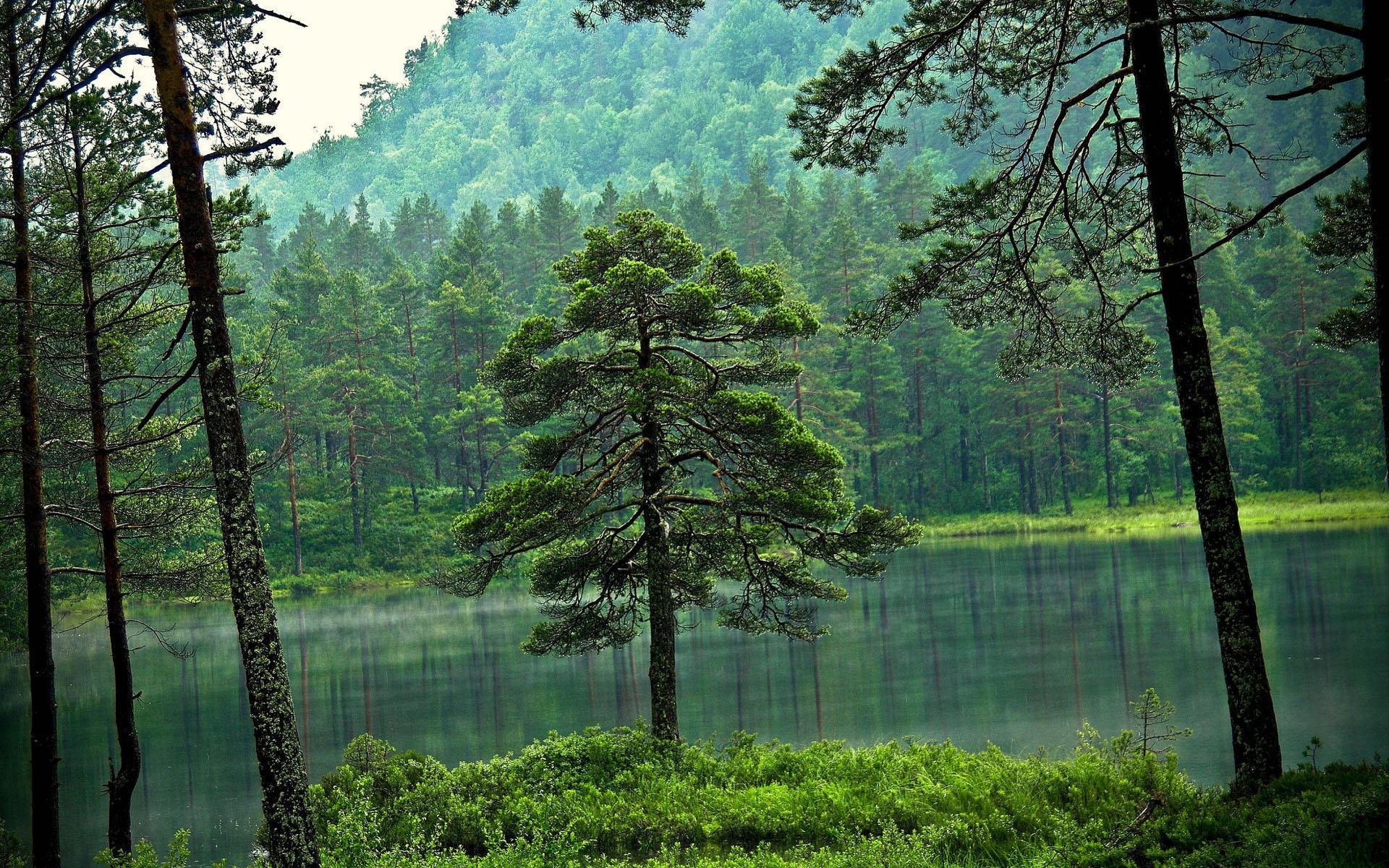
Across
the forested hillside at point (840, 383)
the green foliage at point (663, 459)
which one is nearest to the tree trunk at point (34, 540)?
the green foliage at point (663, 459)

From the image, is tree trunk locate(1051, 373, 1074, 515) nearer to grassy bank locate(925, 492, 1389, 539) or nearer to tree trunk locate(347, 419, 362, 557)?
grassy bank locate(925, 492, 1389, 539)

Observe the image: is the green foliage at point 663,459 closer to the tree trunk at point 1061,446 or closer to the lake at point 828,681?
the lake at point 828,681

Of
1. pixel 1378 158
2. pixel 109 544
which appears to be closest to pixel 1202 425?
pixel 1378 158

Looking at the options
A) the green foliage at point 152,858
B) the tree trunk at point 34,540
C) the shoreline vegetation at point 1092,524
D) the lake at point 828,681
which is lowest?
the lake at point 828,681

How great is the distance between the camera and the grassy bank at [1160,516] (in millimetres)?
48438

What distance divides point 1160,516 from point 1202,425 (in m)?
50.1

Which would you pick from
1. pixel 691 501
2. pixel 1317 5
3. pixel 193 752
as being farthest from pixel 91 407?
pixel 1317 5

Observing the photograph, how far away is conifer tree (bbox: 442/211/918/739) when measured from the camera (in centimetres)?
1527

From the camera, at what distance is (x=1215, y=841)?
777cm

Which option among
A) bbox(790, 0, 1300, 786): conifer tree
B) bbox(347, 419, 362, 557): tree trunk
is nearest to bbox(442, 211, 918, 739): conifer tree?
bbox(790, 0, 1300, 786): conifer tree

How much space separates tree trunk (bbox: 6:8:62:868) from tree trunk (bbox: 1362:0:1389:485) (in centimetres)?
1294

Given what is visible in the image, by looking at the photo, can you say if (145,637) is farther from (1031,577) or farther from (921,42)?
(921,42)

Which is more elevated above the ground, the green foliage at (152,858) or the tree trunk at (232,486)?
the tree trunk at (232,486)

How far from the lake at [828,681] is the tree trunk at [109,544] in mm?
2237
